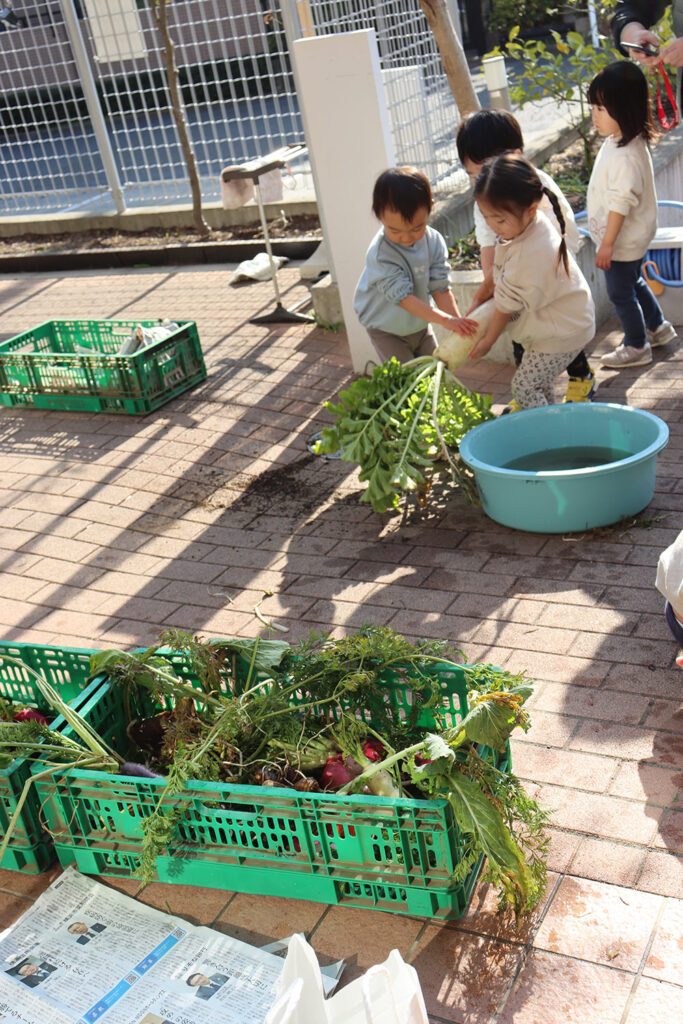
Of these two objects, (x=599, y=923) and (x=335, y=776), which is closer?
(x=599, y=923)

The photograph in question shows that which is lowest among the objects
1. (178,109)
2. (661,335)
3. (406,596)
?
(406,596)

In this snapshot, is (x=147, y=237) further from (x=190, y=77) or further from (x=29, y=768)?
(x=29, y=768)

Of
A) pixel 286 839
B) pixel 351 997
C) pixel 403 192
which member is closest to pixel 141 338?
pixel 403 192

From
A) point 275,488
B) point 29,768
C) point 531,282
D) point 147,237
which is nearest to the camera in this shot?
point 29,768

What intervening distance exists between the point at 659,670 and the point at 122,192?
940 centimetres

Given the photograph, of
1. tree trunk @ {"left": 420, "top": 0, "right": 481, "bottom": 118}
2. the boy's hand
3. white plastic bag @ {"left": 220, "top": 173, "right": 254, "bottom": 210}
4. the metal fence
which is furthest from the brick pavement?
the metal fence

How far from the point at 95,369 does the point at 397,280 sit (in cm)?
252

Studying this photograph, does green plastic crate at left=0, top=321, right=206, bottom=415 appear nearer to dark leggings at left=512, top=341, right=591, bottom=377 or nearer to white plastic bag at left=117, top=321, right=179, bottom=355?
white plastic bag at left=117, top=321, right=179, bottom=355

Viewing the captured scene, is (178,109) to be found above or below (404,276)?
above

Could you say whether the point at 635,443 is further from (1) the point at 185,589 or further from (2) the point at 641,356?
(1) the point at 185,589

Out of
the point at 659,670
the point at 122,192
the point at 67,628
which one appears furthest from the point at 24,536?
the point at 122,192

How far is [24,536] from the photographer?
5488mm

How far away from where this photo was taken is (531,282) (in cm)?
480

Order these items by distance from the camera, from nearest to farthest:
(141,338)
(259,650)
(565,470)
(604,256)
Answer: (259,650) < (565,470) < (604,256) < (141,338)
